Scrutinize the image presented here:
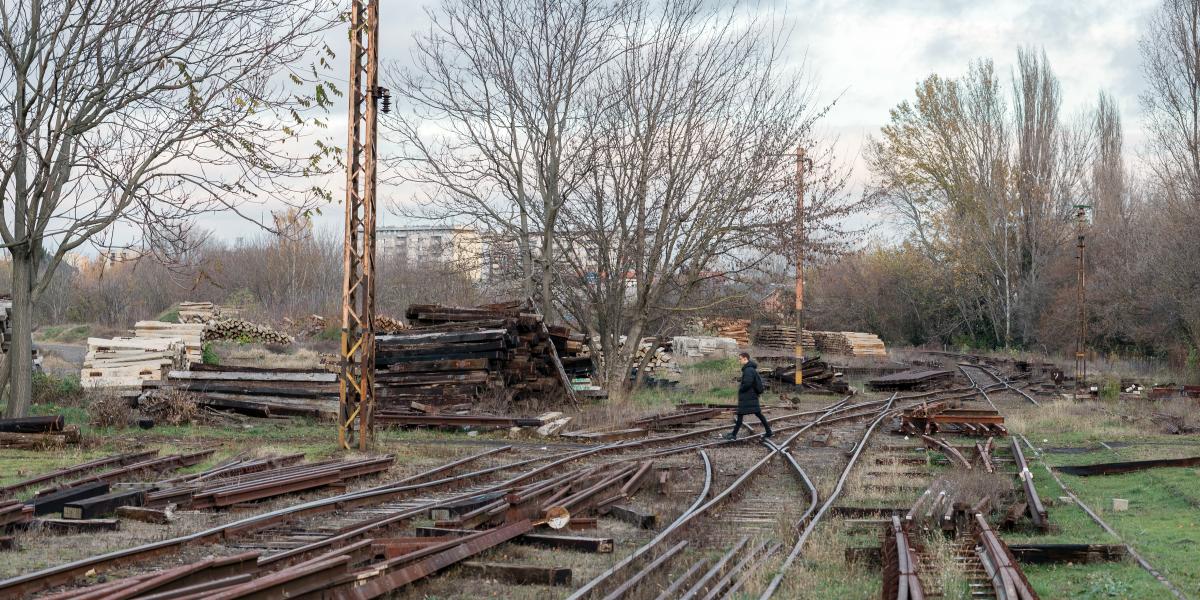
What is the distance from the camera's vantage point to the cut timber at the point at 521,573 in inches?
283

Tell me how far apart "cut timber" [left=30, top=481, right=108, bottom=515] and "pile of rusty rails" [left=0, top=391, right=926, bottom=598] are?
175cm

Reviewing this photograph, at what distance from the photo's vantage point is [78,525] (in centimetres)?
859

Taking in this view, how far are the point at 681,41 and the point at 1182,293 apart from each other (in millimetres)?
19076

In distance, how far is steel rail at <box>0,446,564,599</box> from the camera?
6215 mm

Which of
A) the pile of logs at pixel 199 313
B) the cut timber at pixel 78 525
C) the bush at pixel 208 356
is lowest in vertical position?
the cut timber at pixel 78 525

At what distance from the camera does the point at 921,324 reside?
59438 mm

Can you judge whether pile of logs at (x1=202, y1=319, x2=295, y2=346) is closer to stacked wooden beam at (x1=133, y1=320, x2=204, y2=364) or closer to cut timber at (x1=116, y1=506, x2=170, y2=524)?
stacked wooden beam at (x1=133, y1=320, x2=204, y2=364)

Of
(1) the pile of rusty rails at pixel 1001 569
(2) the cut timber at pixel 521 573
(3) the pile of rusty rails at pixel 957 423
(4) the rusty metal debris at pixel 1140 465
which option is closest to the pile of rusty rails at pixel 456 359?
(3) the pile of rusty rails at pixel 957 423

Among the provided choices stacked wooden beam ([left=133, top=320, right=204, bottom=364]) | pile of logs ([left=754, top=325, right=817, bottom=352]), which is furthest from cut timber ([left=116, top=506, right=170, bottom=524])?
pile of logs ([left=754, top=325, right=817, bottom=352])

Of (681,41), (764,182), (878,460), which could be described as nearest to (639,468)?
(878,460)

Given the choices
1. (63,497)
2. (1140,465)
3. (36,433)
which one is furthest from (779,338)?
(63,497)

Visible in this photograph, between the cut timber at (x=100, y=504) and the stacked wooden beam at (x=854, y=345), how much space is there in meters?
41.5

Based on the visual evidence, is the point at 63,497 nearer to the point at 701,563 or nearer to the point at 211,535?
the point at 211,535

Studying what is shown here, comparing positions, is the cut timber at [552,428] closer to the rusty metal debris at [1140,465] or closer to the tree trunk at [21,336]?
the rusty metal debris at [1140,465]
